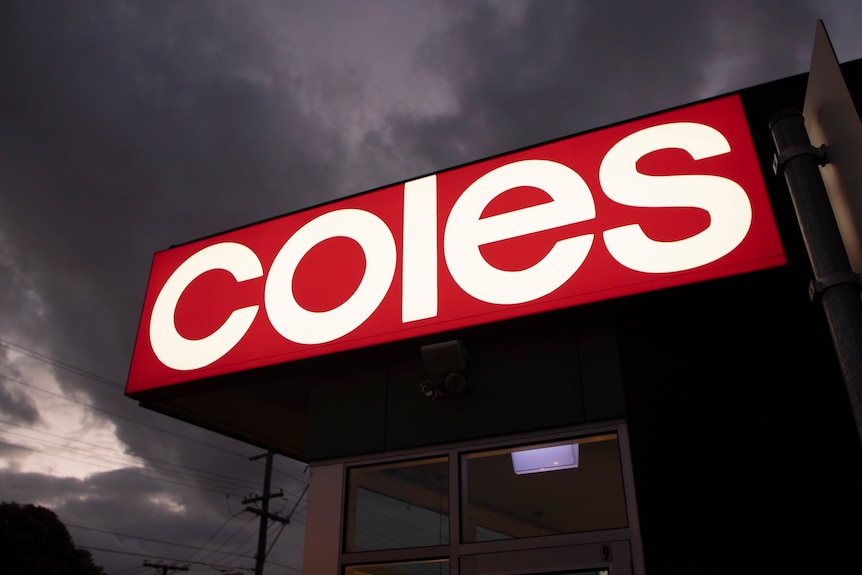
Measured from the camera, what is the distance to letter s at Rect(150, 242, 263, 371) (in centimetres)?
661

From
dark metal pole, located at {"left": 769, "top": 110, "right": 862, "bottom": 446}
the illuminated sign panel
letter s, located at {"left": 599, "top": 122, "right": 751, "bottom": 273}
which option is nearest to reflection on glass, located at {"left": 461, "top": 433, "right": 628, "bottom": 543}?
the illuminated sign panel

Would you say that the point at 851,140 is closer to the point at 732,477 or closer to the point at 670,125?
the point at 732,477

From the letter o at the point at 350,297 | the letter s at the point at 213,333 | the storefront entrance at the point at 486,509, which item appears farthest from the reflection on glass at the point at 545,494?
the letter s at the point at 213,333

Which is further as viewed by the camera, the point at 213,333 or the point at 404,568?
the point at 213,333

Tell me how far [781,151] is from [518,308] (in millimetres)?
3583

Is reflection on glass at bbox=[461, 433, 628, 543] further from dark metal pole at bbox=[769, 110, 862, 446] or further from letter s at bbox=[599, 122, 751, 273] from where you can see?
dark metal pole at bbox=[769, 110, 862, 446]

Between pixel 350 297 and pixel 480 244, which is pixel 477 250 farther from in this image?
pixel 350 297

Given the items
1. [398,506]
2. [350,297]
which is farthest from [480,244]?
[398,506]

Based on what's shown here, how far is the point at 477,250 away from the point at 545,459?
1793 mm

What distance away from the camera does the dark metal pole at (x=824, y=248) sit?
1635 millimetres

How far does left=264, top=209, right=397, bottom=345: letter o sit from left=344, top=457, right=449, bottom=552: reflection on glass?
4.13 ft

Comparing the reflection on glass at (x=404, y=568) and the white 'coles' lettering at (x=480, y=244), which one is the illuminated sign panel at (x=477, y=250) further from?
the reflection on glass at (x=404, y=568)

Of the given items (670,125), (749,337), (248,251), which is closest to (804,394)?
(749,337)

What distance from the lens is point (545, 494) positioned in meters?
5.26
